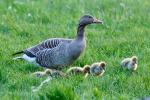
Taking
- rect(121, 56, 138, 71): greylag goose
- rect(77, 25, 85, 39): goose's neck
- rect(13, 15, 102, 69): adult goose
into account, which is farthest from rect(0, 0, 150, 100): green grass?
rect(77, 25, 85, 39): goose's neck

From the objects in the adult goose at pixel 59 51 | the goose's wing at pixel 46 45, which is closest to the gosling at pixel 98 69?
the adult goose at pixel 59 51

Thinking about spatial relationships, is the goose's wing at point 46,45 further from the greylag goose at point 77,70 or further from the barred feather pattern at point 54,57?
the greylag goose at point 77,70

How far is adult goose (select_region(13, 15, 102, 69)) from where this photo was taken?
31.0 ft

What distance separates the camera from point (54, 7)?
14.6 metres

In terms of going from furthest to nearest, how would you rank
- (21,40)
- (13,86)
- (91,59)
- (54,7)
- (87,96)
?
1. (54,7)
2. (21,40)
3. (91,59)
4. (13,86)
5. (87,96)

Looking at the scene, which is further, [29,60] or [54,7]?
[54,7]

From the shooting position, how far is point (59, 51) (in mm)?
9516

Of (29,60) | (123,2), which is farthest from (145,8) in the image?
(29,60)

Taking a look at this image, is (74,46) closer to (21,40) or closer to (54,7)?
(21,40)

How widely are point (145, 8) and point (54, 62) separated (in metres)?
5.65

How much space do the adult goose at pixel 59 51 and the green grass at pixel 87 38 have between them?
0.77 feet

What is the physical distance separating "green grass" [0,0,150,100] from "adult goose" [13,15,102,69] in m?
0.24

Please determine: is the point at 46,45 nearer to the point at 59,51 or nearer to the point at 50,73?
the point at 59,51

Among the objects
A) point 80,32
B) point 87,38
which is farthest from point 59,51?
point 87,38
